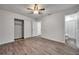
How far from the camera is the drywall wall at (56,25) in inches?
209

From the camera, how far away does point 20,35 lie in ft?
24.3

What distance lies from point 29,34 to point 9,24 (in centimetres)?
321

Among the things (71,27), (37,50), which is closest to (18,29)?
(37,50)

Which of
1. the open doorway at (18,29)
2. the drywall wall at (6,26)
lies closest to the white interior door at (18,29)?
the open doorway at (18,29)

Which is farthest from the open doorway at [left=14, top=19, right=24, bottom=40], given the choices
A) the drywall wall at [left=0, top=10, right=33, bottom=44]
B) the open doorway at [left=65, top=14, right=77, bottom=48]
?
the open doorway at [left=65, top=14, right=77, bottom=48]

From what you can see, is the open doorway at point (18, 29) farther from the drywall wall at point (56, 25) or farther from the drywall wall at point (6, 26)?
the drywall wall at point (56, 25)

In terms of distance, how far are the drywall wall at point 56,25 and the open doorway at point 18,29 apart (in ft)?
7.78

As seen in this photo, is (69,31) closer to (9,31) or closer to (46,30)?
(46,30)

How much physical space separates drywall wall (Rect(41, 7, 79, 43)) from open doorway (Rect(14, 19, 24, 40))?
2.37 meters

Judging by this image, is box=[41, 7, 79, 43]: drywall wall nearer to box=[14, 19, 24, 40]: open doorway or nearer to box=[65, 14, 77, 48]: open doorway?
box=[65, 14, 77, 48]: open doorway

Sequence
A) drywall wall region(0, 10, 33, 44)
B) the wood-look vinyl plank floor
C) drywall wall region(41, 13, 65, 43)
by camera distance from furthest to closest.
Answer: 1. drywall wall region(41, 13, 65, 43)
2. drywall wall region(0, 10, 33, 44)
3. the wood-look vinyl plank floor

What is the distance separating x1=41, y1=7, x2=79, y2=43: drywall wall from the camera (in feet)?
17.4

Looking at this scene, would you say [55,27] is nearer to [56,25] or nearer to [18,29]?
[56,25]

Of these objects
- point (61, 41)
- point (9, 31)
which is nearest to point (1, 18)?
point (9, 31)
